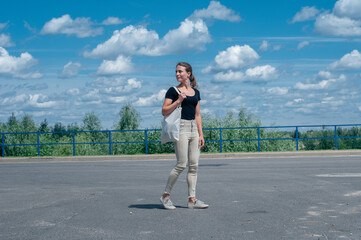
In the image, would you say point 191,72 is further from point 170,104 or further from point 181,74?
point 170,104

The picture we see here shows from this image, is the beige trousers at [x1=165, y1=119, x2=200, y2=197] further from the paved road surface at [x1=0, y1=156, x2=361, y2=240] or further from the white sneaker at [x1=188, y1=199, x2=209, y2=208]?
the paved road surface at [x1=0, y1=156, x2=361, y2=240]

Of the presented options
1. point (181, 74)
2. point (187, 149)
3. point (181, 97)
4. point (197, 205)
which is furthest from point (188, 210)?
point (181, 74)

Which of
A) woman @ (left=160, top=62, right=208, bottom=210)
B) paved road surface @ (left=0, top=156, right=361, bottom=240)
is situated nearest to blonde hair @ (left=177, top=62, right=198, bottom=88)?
woman @ (left=160, top=62, right=208, bottom=210)

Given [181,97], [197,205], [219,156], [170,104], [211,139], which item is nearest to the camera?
[181,97]

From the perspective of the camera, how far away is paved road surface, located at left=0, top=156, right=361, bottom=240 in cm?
523

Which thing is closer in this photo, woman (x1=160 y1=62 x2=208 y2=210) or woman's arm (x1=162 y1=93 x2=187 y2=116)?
woman's arm (x1=162 y1=93 x2=187 y2=116)

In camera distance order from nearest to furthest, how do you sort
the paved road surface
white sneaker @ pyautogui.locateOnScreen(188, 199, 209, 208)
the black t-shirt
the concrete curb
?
1. the paved road surface
2. the black t-shirt
3. white sneaker @ pyautogui.locateOnScreen(188, 199, 209, 208)
4. the concrete curb

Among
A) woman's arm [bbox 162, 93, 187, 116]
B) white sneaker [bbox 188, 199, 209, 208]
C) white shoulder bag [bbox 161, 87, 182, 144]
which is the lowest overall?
white sneaker [bbox 188, 199, 209, 208]

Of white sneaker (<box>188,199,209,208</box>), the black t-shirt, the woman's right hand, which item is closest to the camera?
the woman's right hand

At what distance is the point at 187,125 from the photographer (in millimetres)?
6645

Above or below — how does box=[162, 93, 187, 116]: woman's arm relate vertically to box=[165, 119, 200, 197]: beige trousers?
above

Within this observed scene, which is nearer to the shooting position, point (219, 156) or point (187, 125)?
point (187, 125)

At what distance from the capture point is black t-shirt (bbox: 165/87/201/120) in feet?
21.4

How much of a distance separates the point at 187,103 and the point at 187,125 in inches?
11.9
